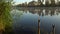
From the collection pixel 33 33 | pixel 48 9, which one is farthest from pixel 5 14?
pixel 48 9

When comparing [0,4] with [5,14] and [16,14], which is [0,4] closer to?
[5,14]

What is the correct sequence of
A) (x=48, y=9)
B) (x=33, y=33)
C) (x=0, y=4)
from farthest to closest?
(x=48, y=9) → (x=33, y=33) → (x=0, y=4)

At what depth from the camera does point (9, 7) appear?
10.6 metres

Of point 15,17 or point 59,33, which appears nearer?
point 15,17

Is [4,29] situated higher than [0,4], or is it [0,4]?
[0,4]

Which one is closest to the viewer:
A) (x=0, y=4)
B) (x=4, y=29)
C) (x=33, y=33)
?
(x=0, y=4)

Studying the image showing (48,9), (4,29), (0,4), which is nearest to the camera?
(0,4)

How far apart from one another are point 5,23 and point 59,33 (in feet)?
15.6

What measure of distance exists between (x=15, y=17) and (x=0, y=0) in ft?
5.71

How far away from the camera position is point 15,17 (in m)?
11.7

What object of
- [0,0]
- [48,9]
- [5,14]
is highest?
[0,0]

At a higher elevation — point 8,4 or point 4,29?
point 8,4

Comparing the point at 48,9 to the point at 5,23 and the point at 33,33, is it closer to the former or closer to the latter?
the point at 33,33

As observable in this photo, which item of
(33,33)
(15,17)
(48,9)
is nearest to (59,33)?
(33,33)
